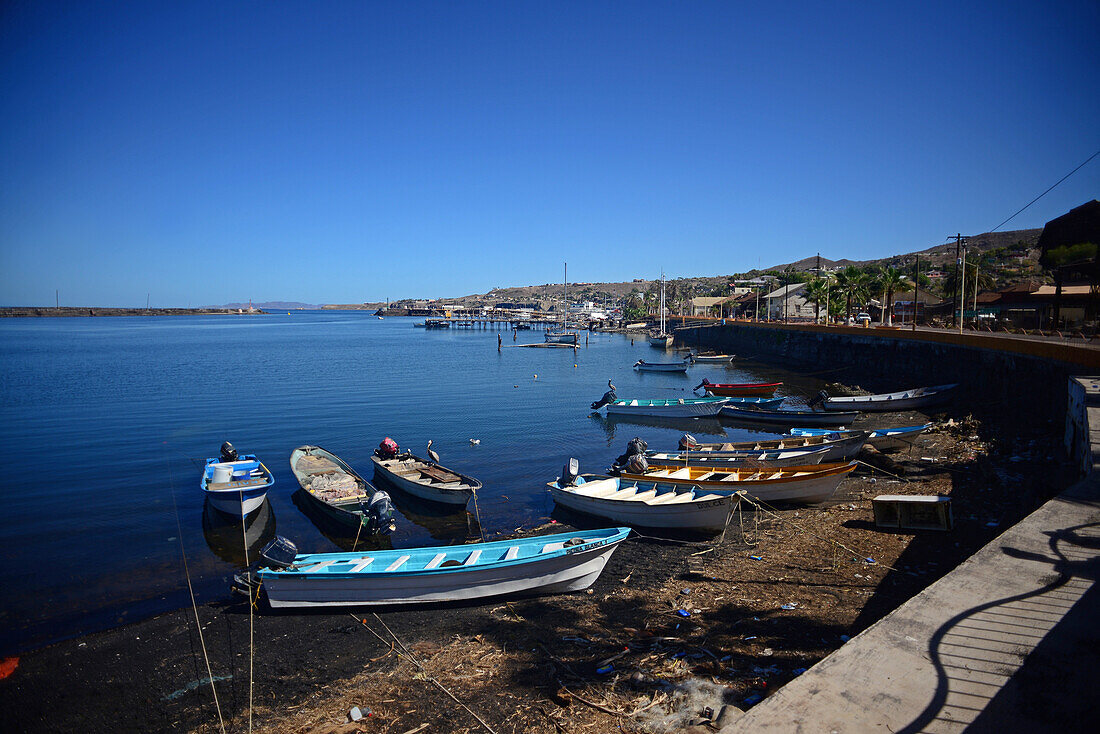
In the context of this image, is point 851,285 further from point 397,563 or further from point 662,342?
point 397,563

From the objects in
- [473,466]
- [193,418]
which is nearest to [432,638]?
[473,466]

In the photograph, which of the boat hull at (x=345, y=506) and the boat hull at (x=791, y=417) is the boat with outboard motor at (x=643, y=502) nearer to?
the boat hull at (x=345, y=506)

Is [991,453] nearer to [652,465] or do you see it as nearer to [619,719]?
[652,465]

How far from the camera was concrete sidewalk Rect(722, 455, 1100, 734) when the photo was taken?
17.1 feet

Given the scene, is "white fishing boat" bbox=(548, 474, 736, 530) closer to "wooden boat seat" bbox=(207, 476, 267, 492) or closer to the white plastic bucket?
"wooden boat seat" bbox=(207, 476, 267, 492)

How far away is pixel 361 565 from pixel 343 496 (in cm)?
575

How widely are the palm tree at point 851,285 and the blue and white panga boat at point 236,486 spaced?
59383mm

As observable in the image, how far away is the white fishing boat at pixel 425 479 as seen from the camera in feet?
57.8

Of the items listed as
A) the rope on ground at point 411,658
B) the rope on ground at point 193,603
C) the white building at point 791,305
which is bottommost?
the rope on ground at point 193,603

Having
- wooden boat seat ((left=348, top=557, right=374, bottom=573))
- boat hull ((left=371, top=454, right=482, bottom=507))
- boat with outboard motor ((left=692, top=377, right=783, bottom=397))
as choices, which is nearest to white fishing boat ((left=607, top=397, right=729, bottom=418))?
boat with outboard motor ((left=692, top=377, right=783, bottom=397))

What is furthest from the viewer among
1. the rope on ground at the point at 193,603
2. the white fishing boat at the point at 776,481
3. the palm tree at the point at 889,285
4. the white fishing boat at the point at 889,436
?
the palm tree at the point at 889,285

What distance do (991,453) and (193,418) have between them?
130 ft

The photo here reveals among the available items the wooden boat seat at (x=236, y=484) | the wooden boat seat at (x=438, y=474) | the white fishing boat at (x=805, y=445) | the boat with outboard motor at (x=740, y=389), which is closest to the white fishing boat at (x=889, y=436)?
the white fishing boat at (x=805, y=445)

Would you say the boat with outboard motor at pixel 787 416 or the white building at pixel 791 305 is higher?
the white building at pixel 791 305
